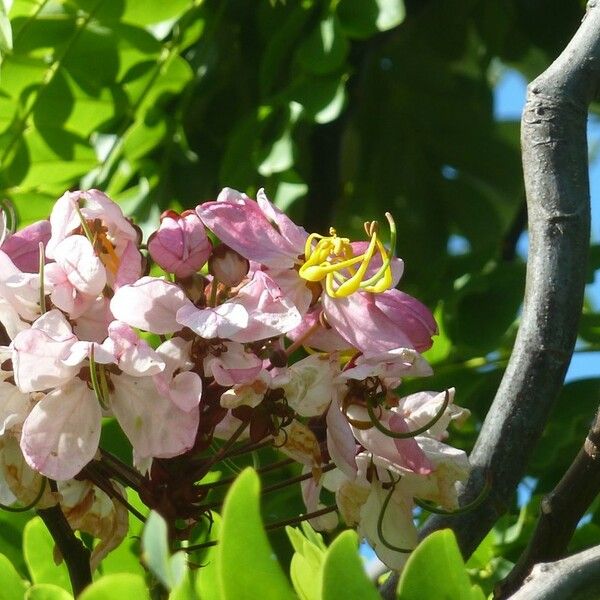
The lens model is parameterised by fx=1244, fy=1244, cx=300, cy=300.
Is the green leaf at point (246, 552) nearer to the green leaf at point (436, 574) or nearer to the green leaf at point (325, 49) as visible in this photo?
the green leaf at point (436, 574)

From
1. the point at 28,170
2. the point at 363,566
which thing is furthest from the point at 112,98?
the point at 363,566

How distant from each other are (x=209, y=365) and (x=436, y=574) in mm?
170

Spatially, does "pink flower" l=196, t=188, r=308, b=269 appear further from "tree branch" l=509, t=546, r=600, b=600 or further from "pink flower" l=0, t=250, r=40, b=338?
"tree branch" l=509, t=546, r=600, b=600

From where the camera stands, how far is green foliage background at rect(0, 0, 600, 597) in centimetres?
115

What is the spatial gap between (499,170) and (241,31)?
1.44 ft

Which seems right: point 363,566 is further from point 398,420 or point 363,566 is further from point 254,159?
point 254,159

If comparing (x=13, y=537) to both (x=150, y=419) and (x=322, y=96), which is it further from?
(x=322, y=96)

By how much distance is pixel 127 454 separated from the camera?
0.92 m

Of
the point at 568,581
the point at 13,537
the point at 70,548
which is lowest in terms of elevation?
the point at 13,537

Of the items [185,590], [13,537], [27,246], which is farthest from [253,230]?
[13,537]

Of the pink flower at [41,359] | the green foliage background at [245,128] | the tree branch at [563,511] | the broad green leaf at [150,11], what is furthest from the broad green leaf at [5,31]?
the tree branch at [563,511]

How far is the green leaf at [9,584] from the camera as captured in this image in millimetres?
573

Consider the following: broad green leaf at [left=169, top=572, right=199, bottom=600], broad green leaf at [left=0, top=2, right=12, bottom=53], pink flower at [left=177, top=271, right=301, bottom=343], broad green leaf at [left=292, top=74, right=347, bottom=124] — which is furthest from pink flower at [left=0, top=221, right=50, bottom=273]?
broad green leaf at [left=292, top=74, right=347, bottom=124]

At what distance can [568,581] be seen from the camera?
487 millimetres
